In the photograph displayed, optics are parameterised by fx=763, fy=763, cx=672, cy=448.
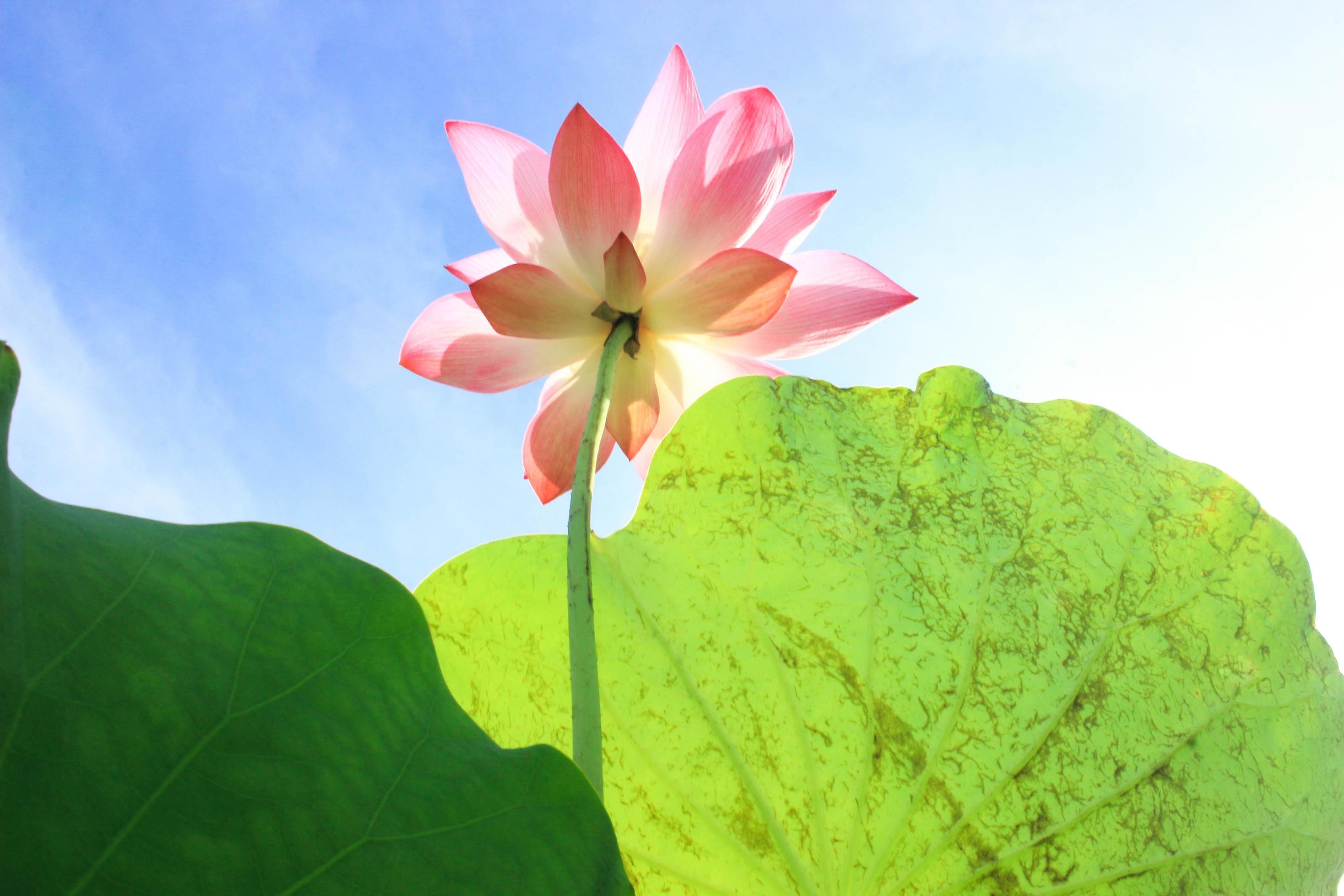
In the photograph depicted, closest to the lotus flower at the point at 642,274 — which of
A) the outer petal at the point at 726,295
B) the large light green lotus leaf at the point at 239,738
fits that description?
the outer petal at the point at 726,295

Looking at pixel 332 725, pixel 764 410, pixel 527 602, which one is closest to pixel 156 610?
pixel 332 725

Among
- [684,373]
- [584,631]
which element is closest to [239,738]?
[584,631]

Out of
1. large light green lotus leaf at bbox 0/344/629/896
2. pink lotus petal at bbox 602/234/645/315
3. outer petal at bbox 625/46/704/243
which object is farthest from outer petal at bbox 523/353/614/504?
large light green lotus leaf at bbox 0/344/629/896

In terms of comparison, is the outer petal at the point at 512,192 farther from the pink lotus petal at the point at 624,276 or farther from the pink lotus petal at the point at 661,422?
the pink lotus petal at the point at 661,422

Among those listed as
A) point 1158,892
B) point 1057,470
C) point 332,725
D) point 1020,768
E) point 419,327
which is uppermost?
point 419,327

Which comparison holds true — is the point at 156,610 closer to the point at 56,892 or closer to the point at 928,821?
the point at 56,892
